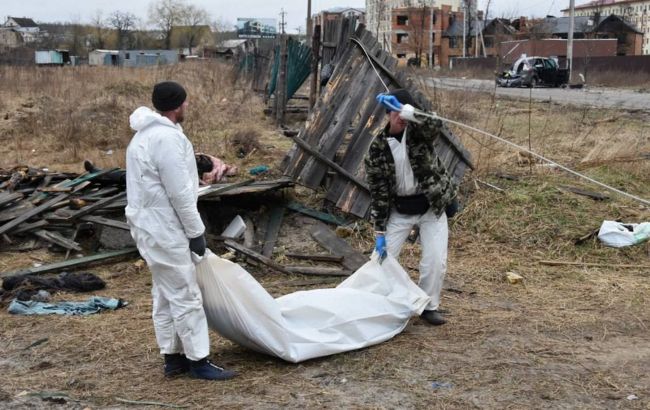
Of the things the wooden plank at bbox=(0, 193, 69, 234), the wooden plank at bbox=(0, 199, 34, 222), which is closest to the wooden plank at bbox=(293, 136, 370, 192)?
the wooden plank at bbox=(0, 193, 69, 234)

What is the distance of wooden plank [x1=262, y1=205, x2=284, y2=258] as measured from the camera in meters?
6.50

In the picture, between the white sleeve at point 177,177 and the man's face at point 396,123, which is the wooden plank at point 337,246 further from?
→ the white sleeve at point 177,177

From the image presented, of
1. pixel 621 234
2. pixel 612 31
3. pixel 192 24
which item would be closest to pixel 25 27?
pixel 192 24

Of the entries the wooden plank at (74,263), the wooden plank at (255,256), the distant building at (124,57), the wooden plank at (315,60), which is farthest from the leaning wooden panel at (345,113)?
the distant building at (124,57)

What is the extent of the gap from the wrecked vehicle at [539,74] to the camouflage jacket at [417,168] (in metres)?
29.8

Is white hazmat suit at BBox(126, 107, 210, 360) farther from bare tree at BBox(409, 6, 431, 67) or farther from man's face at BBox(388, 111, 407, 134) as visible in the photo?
bare tree at BBox(409, 6, 431, 67)

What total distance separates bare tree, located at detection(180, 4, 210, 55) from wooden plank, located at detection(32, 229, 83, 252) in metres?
93.5

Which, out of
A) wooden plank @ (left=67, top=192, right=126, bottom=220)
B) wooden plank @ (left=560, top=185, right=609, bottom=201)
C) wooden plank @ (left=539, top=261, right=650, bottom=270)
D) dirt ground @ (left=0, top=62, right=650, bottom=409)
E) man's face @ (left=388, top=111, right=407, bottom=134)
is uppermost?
man's face @ (left=388, top=111, right=407, bottom=134)

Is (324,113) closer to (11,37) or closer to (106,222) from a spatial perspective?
(106,222)

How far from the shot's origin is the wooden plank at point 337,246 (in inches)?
Result: 241

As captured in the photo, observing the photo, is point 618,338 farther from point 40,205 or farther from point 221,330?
Result: point 40,205

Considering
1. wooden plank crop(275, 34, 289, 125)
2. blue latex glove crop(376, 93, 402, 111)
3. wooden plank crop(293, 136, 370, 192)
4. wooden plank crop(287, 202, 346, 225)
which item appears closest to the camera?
blue latex glove crop(376, 93, 402, 111)

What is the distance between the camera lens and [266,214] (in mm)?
7168

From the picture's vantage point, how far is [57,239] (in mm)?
6680
